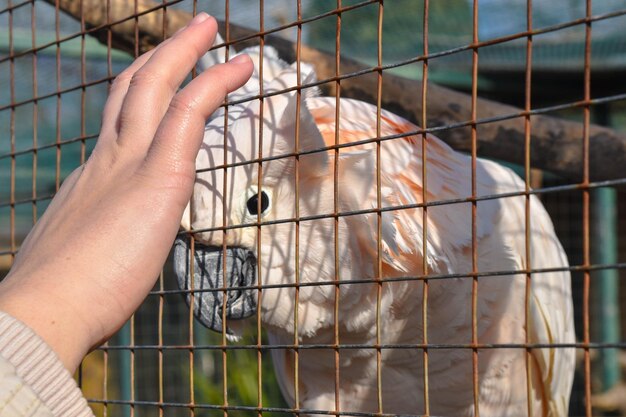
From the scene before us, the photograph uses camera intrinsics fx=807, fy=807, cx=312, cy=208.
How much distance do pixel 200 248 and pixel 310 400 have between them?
680 millimetres

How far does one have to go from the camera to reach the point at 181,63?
32.4 inches

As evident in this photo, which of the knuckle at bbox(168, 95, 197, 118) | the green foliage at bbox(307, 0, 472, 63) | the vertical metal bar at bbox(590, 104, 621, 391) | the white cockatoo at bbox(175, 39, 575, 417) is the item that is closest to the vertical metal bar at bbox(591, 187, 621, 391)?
the vertical metal bar at bbox(590, 104, 621, 391)

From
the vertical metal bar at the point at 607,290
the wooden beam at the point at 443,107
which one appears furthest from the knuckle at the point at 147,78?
the vertical metal bar at the point at 607,290

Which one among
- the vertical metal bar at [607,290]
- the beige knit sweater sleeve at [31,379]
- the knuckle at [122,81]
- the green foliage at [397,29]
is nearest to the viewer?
the beige knit sweater sleeve at [31,379]

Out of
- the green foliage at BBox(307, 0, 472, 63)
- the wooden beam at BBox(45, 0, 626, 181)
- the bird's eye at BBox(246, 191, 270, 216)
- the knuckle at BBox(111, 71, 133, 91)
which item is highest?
the green foliage at BBox(307, 0, 472, 63)

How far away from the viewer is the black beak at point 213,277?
156cm

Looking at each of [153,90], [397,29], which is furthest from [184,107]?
[397,29]

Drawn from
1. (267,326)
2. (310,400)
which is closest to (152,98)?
(267,326)

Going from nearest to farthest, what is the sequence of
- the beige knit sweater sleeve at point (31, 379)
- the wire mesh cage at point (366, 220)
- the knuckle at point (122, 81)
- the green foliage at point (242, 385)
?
the beige knit sweater sleeve at point (31, 379)
the knuckle at point (122, 81)
the wire mesh cage at point (366, 220)
the green foliage at point (242, 385)

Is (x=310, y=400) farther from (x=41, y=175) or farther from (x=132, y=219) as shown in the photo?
(x=41, y=175)

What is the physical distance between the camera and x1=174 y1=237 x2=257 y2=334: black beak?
156cm

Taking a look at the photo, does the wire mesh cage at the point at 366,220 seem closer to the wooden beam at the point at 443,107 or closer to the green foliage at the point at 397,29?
the wooden beam at the point at 443,107

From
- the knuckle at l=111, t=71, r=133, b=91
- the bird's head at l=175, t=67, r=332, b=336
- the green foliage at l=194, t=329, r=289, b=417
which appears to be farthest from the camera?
the green foliage at l=194, t=329, r=289, b=417

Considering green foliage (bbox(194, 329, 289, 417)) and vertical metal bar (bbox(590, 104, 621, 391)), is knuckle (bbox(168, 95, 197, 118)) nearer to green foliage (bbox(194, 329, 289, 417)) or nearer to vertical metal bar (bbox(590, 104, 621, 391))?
green foliage (bbox(194, 329, 289, 417))
